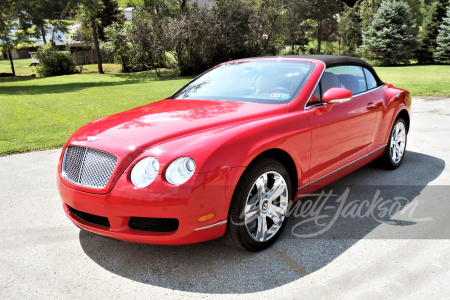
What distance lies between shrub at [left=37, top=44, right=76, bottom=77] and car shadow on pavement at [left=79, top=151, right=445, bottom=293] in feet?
103

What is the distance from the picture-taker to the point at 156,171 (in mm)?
2666

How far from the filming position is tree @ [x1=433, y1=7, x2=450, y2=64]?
26031 millimetres

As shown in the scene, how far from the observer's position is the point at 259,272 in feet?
9.34

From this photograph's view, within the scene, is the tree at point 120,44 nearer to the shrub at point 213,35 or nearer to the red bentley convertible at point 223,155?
the shrub at point 213,35

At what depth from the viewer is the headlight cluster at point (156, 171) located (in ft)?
8.59

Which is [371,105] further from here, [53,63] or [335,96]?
[53,63]

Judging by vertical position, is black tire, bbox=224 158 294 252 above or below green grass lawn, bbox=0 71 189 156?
above

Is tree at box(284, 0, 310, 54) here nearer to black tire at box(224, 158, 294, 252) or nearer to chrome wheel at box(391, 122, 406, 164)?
chrome wheel at box(391, 122, 406, 164)

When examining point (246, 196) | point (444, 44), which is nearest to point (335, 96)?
point (246, 196)

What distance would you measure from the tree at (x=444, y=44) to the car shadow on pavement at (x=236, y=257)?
1054 inches

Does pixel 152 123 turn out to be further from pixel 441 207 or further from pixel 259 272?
pixel 441 207

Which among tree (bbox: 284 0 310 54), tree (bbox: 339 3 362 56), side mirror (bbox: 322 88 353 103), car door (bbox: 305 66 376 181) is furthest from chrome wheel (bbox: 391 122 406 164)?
tree (bbox: 284 0 310 54)

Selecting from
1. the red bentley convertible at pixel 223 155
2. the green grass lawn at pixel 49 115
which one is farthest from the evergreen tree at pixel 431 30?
the red bentley convertible at pixel 223 155

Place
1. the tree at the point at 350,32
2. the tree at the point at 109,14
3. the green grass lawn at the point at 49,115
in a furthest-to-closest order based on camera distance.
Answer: the tree at the point at 109,14 → the tree at the point at 350,32 → the green grass lawn at the point at 49,115
